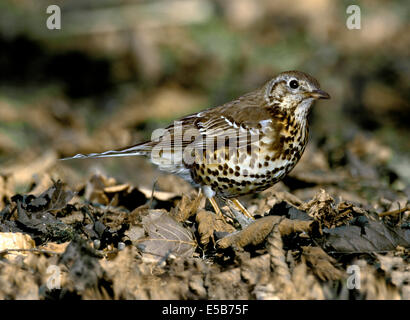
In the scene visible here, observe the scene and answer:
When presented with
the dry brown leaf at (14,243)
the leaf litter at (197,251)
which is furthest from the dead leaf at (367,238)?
the dry brown leaf at (14,243)

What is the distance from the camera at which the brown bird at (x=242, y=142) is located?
4906 mm

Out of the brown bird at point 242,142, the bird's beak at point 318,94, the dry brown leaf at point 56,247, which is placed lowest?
the dry brown leaf at point 56,247

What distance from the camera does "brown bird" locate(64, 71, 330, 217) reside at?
4906mm

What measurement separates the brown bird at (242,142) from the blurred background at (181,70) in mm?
2025

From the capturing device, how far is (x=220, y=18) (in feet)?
41.3

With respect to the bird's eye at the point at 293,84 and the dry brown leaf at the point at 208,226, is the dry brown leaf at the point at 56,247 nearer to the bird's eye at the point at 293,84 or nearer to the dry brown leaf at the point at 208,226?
the dry brown leaf at the point at 208,226

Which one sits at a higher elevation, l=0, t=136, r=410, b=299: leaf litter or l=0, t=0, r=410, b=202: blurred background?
l=0, t=0, r=410, b=202: blurred background

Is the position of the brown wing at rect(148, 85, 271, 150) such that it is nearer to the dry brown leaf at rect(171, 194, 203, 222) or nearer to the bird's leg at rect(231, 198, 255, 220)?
the bird's leg at rect(231, 198, 255, 220)

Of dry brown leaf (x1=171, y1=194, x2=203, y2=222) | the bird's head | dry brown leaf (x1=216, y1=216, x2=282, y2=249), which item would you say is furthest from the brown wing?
dry brown leaf (x1=216, y1=216, x2=282, y2=249)

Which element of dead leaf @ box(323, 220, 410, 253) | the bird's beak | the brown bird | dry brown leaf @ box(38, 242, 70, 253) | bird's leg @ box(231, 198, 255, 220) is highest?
the bird's beak

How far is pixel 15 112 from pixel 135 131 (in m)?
2.11

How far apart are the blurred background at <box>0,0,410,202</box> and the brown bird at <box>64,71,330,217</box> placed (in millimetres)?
2025

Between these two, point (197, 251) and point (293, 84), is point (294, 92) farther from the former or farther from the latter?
point (197, 251)

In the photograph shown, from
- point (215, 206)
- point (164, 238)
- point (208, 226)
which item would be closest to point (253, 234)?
point (208, 226)
